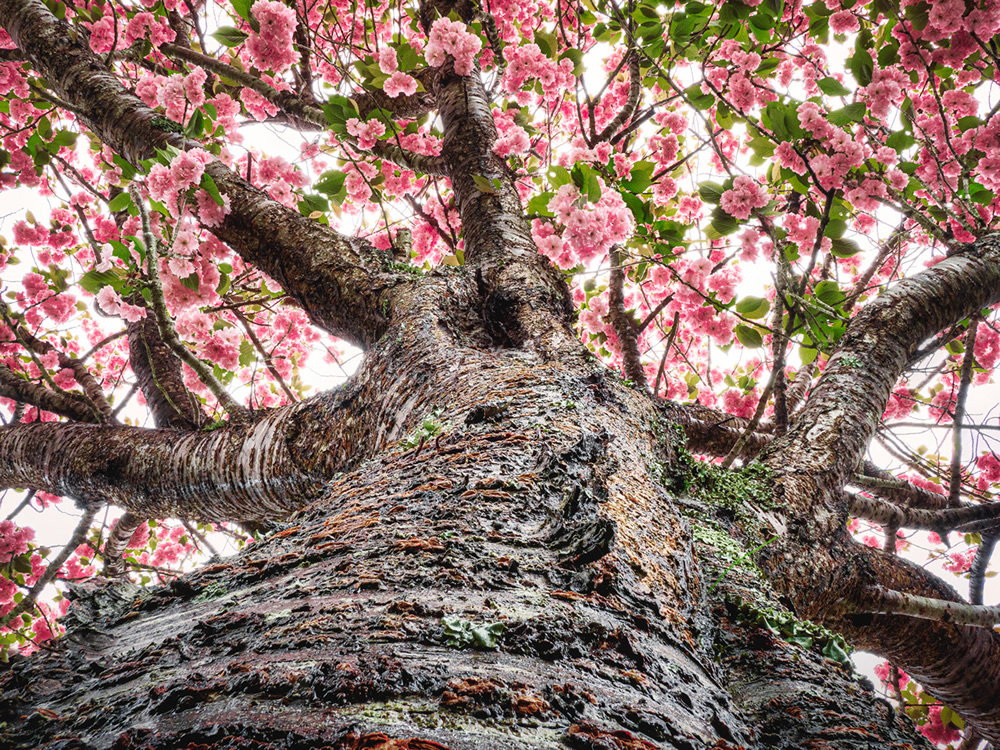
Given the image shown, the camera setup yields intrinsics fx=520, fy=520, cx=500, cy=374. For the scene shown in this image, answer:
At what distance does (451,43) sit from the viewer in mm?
2619

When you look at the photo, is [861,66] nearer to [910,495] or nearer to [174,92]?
[910,495]

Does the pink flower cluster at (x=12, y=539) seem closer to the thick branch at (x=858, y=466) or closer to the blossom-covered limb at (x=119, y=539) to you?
the blossom-covered limb at (x=119, y=539)

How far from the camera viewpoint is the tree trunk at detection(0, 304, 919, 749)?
405 millimetres

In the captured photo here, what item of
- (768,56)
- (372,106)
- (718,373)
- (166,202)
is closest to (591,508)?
(166,202)

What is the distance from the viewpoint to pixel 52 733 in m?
0.39

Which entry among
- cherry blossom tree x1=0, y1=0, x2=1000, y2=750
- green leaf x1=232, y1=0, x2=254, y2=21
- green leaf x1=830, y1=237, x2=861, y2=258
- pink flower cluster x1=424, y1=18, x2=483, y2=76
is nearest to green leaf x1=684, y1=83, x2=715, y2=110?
cherry blossom tree x1=0, y1=0, x2=1000, y2=750

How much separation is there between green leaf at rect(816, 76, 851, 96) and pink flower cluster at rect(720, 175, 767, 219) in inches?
28.2

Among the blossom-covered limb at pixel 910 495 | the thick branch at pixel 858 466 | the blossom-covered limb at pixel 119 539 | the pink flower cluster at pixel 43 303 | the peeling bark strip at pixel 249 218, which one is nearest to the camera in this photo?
the thick branch at pixel 858 466

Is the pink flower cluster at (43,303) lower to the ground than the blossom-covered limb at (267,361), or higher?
higher

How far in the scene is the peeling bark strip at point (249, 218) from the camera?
192 centimetres

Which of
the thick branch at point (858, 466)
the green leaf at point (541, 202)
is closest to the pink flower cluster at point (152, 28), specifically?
the green leaf at point (541, 202)

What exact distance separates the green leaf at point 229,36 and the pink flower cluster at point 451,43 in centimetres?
93

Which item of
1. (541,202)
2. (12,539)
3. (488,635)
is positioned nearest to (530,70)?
(541,202)

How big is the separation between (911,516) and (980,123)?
227 cm
